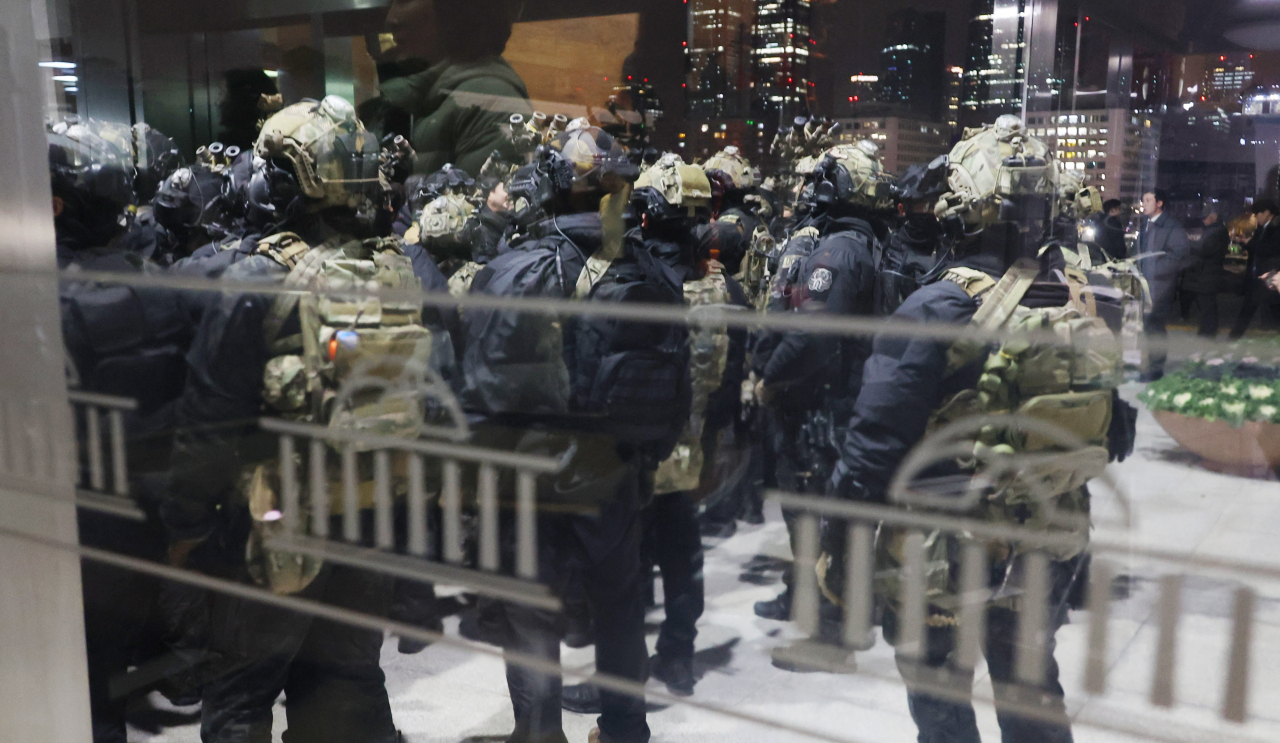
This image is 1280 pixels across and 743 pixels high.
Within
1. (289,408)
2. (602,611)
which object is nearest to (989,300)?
(602,611)

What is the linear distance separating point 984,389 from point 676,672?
24.8 inches

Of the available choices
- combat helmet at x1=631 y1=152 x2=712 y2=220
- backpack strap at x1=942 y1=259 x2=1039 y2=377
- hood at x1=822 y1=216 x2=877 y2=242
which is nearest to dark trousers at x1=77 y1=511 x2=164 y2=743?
combat helmet at x1=631 y1=152 x2=712 y2=220

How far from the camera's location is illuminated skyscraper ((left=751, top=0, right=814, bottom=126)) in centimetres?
131

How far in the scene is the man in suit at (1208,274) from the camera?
104cm

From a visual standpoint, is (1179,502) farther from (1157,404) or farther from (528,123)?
(528,123)

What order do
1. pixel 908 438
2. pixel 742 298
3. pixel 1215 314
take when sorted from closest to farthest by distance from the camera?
pixel 1215 314, pixel 908 438, pixel 742 298

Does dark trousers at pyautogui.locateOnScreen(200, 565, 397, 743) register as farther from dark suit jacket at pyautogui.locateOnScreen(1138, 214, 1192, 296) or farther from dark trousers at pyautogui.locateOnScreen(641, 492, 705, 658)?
dark suit jacket at pyautogui.locateOnScreen(1138, 214, 1192, 296)

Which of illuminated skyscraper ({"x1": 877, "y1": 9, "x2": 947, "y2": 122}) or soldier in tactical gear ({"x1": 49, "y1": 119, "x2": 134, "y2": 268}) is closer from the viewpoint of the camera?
illuminated skyscraper ({"x1": 877, "y1": 9, "x2": 947, "y2": 122})

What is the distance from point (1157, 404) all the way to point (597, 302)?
0.78m

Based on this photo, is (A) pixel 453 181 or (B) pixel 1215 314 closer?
(B) pixel 1215 314

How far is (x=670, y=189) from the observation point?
149 cm

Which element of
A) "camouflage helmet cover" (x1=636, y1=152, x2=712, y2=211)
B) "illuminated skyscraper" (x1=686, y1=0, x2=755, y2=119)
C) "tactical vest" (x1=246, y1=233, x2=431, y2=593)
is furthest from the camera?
"tactical vest" (x1=246, y1=233, x2=431, y2=593)

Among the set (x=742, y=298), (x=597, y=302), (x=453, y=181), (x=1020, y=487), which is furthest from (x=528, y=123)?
(x=1020, y=487)

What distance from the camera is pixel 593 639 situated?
4.98 feet
